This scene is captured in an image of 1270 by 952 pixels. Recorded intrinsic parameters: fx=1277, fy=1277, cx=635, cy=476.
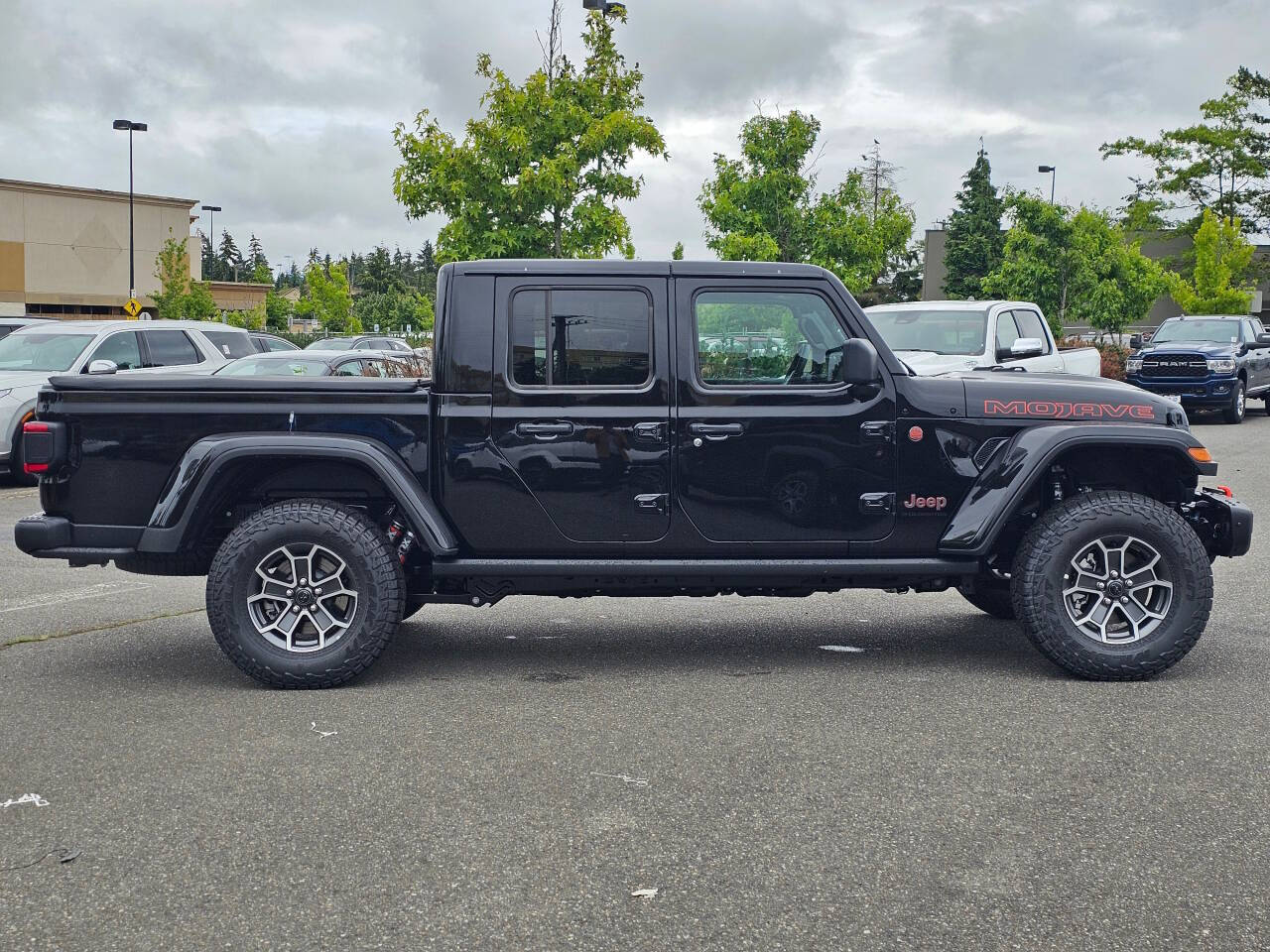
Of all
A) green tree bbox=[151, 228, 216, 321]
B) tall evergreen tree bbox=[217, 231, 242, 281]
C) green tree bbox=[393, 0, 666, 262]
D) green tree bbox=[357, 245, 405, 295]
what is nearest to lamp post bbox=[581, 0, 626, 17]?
green tree bbox=[393, 0, 666, 262]

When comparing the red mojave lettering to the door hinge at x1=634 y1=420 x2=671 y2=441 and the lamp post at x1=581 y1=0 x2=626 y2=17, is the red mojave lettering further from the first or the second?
the lamp post at x1=581 y1=0 x2=626 y2=17

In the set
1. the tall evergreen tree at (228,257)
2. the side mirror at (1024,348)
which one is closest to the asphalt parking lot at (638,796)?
the side mirror at (1024,348)

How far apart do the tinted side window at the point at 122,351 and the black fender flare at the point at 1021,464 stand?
11.7 m

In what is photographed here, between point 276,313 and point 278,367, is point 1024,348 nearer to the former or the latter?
point 278,367

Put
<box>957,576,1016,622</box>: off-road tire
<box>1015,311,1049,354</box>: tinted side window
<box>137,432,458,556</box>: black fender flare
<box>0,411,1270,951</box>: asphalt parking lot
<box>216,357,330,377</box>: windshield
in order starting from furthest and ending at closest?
<box>1015,311,1049,354</box>: tinted side window < <box>216,357,330,377</box>: windshield < <box>957,576,1016,622</box>: off-road tire < <box>137,432,458,556</box>: black fender flare < <box>0,411,1270,951</box>: asphalt parking lot

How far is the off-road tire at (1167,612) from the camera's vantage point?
561 centimetres

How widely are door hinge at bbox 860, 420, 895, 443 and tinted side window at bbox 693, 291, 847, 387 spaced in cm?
26

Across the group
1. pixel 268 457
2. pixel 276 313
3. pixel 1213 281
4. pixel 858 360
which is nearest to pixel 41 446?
pixel 268 457

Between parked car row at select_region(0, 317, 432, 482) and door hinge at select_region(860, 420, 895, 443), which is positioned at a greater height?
parked car row at select_region(0, 317, 432, 482)

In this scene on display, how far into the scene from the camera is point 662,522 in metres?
5.71

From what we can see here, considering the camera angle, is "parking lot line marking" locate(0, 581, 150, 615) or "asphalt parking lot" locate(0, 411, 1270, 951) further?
"parking lot line marking" locate(0, 581, 150, 615)

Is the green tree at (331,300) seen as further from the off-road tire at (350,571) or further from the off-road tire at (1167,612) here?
the off-road tire at (1167,612)

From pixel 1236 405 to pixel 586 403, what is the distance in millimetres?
20554

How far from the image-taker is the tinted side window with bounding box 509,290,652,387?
18.9 feet
